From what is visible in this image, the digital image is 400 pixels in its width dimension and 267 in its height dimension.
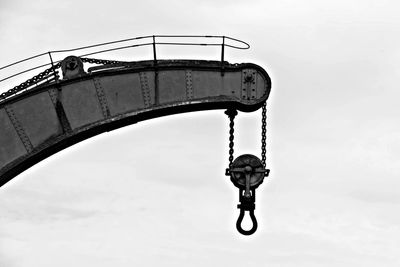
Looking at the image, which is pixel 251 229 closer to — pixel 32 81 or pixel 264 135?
pixel 264 135

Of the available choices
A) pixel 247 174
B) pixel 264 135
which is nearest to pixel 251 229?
pixel 247 174

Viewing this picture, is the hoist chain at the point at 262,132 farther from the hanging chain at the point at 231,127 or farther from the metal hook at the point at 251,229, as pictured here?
the metal hook at the point at 251,229

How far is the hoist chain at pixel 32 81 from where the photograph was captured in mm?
13188

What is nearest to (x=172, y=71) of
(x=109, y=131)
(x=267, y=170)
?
(x=109, y=131)

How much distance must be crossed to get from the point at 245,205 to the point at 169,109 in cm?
225

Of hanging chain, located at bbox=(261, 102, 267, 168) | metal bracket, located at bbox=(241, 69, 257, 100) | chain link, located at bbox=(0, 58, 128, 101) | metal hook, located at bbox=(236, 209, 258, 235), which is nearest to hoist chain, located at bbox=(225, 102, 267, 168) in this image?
hanging chain, located at bbox=(261, 102, 267, 168)

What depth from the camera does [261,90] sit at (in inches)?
533

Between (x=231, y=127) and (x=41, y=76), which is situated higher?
(x=41, y=76)

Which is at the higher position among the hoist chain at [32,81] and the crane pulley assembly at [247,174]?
the hoist chain at [32,81]

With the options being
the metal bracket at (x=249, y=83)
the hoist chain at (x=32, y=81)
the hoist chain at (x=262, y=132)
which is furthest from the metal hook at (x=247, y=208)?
the hoist chain at (x=32, y=81)

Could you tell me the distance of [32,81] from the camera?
13273mm

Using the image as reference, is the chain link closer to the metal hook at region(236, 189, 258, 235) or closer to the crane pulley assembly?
the crane pulley assembly

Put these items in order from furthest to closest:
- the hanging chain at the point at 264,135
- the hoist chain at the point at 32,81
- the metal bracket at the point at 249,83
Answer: the metal bracket at the point at 249,83 < the hanging chain at the point at 264,135 < the hoist chain at the point at 32,81

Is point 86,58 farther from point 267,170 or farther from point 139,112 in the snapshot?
point 267,170
